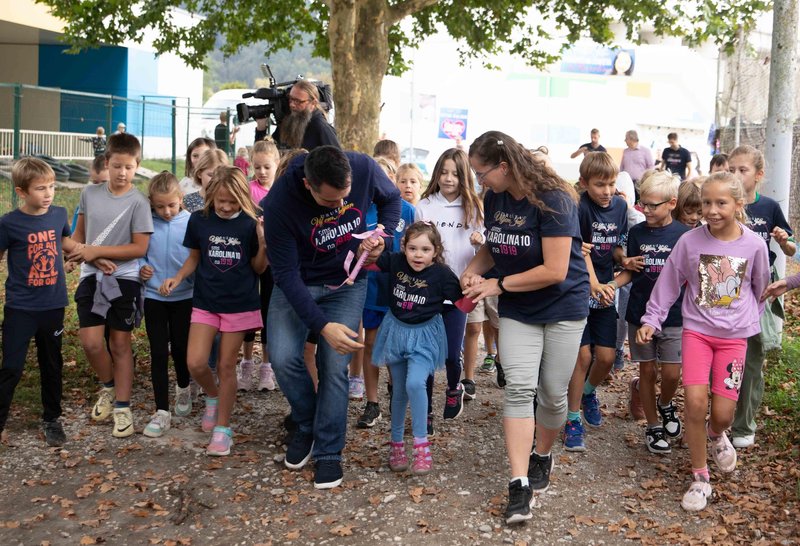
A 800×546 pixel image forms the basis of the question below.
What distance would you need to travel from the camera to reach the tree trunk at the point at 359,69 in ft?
49.1

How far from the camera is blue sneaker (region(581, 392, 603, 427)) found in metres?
6.30

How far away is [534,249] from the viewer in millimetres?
4625

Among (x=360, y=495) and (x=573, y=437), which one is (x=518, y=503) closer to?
(x=360, y=495)

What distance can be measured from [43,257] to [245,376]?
2129 millimetres

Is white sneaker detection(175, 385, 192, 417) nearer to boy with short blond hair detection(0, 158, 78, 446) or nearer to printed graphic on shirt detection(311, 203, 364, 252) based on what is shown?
boy with short blond hair detection(0, 158, 78, 446)

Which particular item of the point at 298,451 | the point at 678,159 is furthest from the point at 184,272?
the point at 678,159

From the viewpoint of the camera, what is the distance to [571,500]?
16.3ft

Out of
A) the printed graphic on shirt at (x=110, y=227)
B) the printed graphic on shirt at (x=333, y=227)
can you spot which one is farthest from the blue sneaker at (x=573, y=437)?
the printed graphic on shirt at (x=110, y=227)

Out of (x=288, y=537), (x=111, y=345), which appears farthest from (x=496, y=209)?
(x=111, y=345)

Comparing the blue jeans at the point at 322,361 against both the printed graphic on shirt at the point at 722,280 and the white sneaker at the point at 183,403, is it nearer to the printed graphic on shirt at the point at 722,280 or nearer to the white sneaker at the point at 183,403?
the white sneaker at the point at 183,403

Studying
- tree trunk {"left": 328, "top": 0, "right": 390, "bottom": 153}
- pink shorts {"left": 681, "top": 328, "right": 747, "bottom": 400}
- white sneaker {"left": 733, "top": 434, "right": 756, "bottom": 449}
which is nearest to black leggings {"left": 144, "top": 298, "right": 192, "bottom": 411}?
pink shorts {"left": 681, "top": 328, "right": 747, "bottom": 400}

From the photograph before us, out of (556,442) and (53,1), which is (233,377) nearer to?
(556,442)

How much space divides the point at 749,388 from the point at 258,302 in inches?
128

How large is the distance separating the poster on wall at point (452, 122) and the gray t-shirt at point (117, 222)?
82.2 ft
